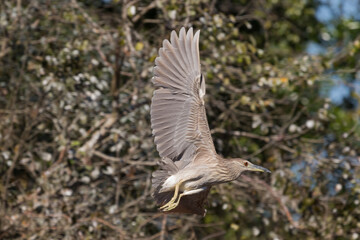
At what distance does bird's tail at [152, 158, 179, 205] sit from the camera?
14.1ft

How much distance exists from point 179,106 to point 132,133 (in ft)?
4.36

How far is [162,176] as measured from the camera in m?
4.30

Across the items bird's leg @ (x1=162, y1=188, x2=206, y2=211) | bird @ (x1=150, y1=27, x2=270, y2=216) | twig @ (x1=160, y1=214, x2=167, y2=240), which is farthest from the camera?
twig @ (x1=160, y1=214, x2=167, y2=240)

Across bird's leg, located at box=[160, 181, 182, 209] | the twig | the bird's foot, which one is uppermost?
bird's leg, located at box=[160, 181, 182, 209]

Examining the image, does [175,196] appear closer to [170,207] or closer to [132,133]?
[170,207]

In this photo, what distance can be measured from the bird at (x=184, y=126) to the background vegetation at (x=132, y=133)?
0.98m

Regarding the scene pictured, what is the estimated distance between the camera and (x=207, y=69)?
5648 millimetres

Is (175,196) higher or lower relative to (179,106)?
lower

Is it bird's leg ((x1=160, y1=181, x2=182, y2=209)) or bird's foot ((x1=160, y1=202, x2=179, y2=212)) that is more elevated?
bird's leg ((x1=160, y1=181, x2=182, y2=209))

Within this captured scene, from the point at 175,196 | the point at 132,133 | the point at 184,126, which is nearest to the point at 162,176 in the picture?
A: the point at 175,196

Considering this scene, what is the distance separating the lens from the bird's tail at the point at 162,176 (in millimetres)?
4293

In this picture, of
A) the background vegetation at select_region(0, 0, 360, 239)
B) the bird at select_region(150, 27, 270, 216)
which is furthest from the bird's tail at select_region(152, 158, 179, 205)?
the background vegetation at select_region(0, 0, 360, 239)

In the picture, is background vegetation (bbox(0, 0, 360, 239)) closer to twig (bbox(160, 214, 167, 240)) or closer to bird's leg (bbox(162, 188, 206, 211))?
twig (bbox(160, 214, 167, 240))

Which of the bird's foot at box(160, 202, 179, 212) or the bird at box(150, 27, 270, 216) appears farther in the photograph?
the bird at box(150, 27, 270, 216)
